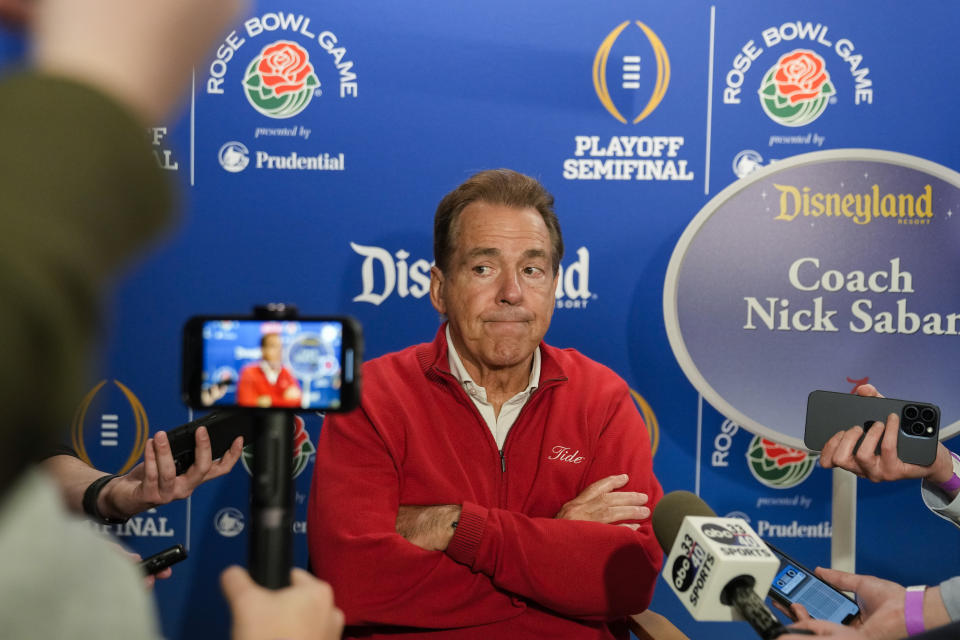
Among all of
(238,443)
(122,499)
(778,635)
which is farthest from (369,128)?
(778,635)

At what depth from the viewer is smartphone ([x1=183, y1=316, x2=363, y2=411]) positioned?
2.32 feet

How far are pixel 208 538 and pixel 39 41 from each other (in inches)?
108

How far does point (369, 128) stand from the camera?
271 centimetres

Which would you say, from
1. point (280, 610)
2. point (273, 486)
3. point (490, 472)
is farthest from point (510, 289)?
point (280, 610)

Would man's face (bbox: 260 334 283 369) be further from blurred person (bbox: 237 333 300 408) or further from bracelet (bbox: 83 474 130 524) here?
bracelet (bbox: 83 474 130 524)

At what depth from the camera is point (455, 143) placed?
107 inches

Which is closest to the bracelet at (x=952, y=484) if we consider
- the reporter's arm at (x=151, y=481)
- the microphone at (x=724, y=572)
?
the microphone at (x=724, y=572)

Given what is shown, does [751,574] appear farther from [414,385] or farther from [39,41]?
[414,385]

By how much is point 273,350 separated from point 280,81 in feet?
7.24

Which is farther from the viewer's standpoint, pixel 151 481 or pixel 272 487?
pixel 151 481

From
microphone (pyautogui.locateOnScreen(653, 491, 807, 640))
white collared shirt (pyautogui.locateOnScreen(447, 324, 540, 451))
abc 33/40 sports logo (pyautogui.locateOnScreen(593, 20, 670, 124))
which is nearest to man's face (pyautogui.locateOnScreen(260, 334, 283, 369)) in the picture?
microphone (pyautogui.locateOnScreen(653, 491, 807, 640))

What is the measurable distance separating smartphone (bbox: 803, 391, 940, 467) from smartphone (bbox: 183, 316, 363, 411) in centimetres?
149

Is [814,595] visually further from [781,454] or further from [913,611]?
[781,454]

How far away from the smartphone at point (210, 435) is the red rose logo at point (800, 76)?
214 centimetres
